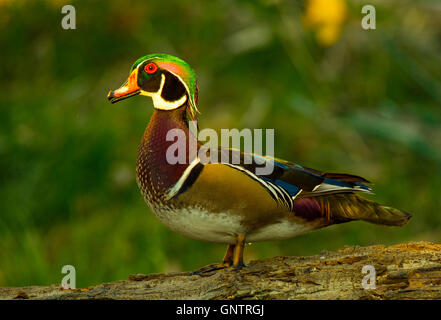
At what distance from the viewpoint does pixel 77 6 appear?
17.6 ft

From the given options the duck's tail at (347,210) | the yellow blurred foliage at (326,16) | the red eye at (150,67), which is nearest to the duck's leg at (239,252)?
the duck's tail at (347,210)

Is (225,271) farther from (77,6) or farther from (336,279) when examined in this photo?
(77,6)

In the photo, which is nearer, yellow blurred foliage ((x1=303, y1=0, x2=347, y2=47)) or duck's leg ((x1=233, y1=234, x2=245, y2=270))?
duck's leg ((x1=233, y1=234, x2=245, y2=270))

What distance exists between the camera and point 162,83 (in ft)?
6.92

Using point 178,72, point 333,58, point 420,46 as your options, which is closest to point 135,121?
point 333,58

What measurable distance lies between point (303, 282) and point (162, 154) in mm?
614

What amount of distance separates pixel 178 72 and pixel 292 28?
268cm

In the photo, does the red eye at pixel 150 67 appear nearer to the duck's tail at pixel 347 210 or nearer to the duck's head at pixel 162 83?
the duck's head at pixel 162 83

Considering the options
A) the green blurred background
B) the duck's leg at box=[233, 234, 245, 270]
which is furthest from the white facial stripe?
the green blurred background

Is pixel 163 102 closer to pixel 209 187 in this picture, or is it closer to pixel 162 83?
pixel 162 83

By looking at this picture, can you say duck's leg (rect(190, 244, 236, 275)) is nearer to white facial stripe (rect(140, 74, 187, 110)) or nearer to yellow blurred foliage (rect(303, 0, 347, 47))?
white facial stripe (rect(140, 74, 187, 110))

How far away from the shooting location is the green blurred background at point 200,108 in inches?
150

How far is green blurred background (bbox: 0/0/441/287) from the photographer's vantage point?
3.82m

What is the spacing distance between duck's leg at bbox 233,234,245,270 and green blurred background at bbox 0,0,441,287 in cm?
101
